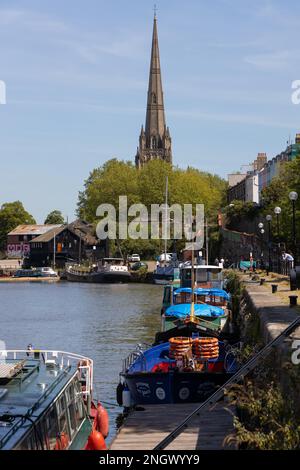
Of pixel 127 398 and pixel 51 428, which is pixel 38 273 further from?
pixel 51 428

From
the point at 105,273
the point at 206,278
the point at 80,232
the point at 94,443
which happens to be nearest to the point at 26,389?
the point at 94,443

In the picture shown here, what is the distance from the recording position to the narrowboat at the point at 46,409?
13.9 m

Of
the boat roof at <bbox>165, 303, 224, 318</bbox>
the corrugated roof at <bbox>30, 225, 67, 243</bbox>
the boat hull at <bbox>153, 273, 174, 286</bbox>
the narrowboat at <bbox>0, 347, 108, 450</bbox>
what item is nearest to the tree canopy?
the corrugated roof at <bbox>30, 225, 67, 243</bbox>

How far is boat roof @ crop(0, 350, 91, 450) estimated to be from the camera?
44.7ft

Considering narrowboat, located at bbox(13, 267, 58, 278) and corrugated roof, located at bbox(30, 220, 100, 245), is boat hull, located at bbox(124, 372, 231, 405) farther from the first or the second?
corrugated roof, located at bbox(30, 220, 100, 245)

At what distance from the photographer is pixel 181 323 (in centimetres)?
3183

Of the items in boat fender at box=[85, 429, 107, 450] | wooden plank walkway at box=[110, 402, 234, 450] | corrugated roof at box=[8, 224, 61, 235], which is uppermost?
corrugated roof at box=[8, 224, 61, 235]

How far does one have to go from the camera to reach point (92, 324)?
178ft

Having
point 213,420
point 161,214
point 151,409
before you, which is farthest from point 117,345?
point 161,214

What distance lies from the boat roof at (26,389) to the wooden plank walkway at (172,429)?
1741 millimetres

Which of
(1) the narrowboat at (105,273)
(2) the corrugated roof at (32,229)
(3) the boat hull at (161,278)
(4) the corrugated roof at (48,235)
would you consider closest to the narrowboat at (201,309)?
(3) the boat hull at (161,278)

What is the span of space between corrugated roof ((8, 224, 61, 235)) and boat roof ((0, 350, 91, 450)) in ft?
484

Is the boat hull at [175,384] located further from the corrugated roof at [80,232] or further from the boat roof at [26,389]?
the corrugated roof at [80,232]

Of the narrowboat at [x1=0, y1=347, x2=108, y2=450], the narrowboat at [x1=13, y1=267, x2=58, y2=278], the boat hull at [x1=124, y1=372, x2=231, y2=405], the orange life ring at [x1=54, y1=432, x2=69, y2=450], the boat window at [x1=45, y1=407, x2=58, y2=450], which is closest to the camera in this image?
the narrowboat at [x1=0, y1=347, x2=108, y2=450]
